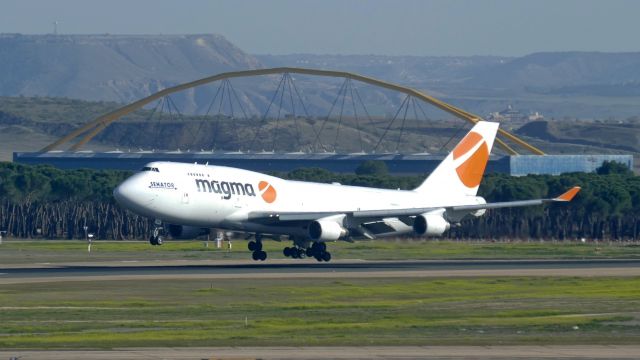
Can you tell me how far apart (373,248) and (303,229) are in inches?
Result: 940

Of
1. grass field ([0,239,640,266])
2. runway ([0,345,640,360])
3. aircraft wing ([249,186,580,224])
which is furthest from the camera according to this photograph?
grass field ([0,239,640,266])

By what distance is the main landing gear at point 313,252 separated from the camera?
9912cm

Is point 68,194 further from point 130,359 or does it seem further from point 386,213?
point 130,359

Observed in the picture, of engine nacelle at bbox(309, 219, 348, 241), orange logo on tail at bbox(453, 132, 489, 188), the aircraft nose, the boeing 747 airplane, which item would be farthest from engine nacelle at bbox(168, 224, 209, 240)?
orange logo on tail at bbox(453, 132, 489, 188)

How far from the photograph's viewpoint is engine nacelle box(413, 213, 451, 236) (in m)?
97.9

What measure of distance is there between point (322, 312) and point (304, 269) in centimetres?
2727

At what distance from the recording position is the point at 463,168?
4269 inches

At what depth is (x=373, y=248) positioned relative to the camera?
4737 inches

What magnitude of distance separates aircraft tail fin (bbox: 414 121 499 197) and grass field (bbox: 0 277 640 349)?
2567 cm

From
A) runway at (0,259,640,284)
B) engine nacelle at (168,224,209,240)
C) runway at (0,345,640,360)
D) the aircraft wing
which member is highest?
the aircraft wing

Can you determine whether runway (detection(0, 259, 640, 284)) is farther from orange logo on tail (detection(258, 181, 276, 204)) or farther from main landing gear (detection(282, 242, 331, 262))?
orange logo on tail (detection(258, 181, 276, 204))

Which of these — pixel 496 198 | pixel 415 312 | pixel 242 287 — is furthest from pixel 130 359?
pixel 496 198

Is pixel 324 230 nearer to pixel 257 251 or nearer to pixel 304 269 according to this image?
pixel 304 269

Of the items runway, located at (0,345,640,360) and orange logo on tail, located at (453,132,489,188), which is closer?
runway, located at (0,345,640,360)
